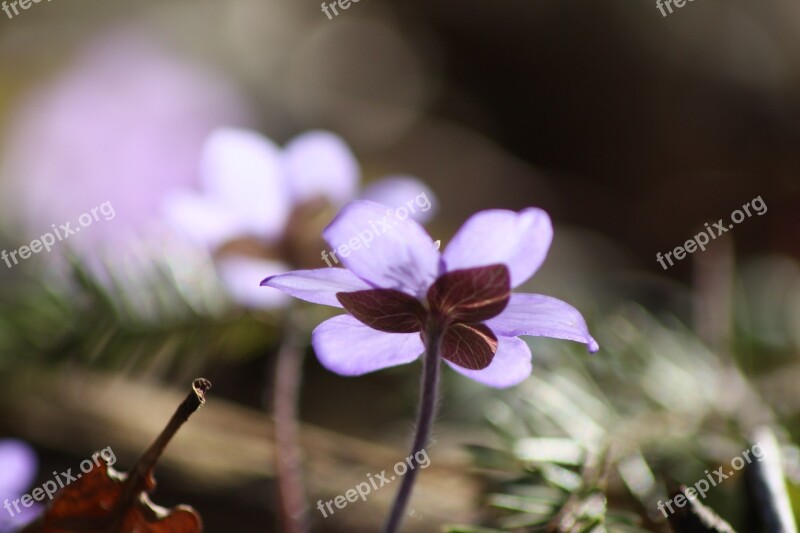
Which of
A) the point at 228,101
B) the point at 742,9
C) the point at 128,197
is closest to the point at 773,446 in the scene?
the point at 128,197

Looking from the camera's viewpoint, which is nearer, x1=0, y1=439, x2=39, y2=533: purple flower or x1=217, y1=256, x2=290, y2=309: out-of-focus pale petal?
x1=0, y1=439, x2=39, y2=533: purple flower

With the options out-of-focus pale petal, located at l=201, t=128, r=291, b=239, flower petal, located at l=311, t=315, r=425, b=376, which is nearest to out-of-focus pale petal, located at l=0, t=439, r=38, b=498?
flower petal, located at l=311, t=315, r=425, b=376

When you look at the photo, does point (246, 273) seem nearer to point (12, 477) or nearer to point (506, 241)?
point (12, 477)

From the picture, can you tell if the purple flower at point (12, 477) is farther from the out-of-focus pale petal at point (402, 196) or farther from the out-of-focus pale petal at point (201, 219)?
the out-of-focus pale petal at point (402, 196)

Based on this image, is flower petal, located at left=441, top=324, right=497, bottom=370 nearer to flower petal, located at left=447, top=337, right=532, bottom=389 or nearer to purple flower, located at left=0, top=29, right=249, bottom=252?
flower petal, located at left=447, top=337, right=532, bottom=389

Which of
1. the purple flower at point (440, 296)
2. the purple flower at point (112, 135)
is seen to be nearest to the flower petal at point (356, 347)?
the purple flower at point (440, 296)

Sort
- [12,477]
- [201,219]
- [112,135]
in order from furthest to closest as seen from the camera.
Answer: [112,135], [201,219], [12,477]

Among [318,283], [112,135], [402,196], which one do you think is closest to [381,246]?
[318,283]
